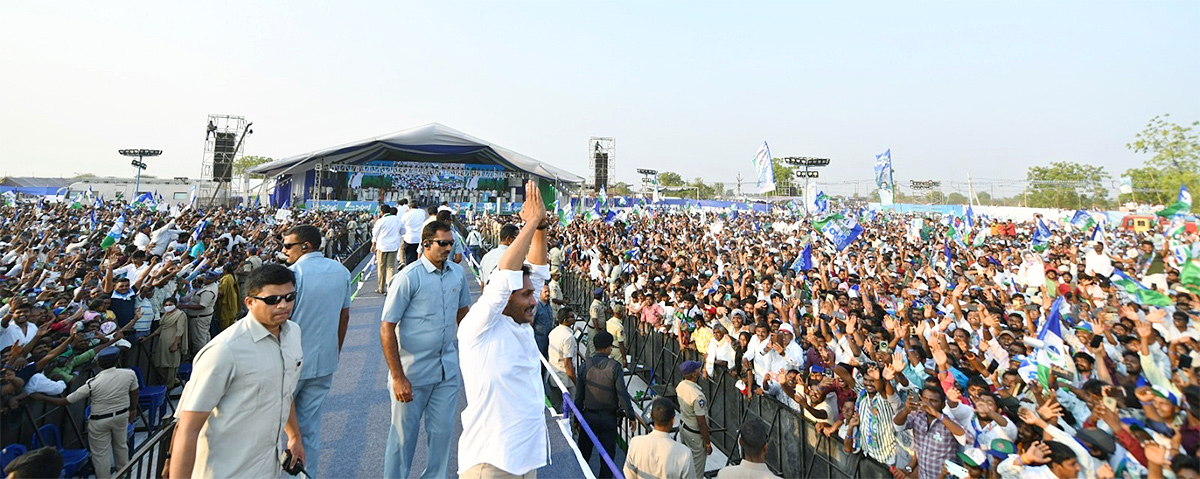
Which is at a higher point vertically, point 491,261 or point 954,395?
point 491,261

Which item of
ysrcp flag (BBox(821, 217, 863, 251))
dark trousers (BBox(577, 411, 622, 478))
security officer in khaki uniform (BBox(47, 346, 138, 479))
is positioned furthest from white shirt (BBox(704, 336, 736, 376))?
ysrcp flag (BBox(821, 217, 863, 251))

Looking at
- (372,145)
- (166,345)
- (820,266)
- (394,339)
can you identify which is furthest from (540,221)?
(372,145)

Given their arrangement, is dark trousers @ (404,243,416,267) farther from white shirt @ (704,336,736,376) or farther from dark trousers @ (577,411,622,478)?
white shirt @ (704,336,736,376)

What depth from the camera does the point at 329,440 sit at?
467cm

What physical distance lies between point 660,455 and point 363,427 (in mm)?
2702

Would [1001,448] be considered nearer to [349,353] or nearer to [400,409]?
[400,409]

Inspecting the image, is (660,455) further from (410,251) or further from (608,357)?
(410,251)

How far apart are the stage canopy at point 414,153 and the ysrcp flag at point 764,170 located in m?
22.6

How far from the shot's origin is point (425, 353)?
345 centimetres

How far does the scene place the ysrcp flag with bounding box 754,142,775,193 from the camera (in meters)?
20.1

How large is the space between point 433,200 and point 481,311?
41.4 metres

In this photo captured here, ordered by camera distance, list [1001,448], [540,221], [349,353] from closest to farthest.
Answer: [540,221], [1001,448], [349,353]

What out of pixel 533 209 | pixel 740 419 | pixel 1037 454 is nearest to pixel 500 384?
pixel 533 209

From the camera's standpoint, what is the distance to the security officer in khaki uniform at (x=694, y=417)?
5.05 meters
